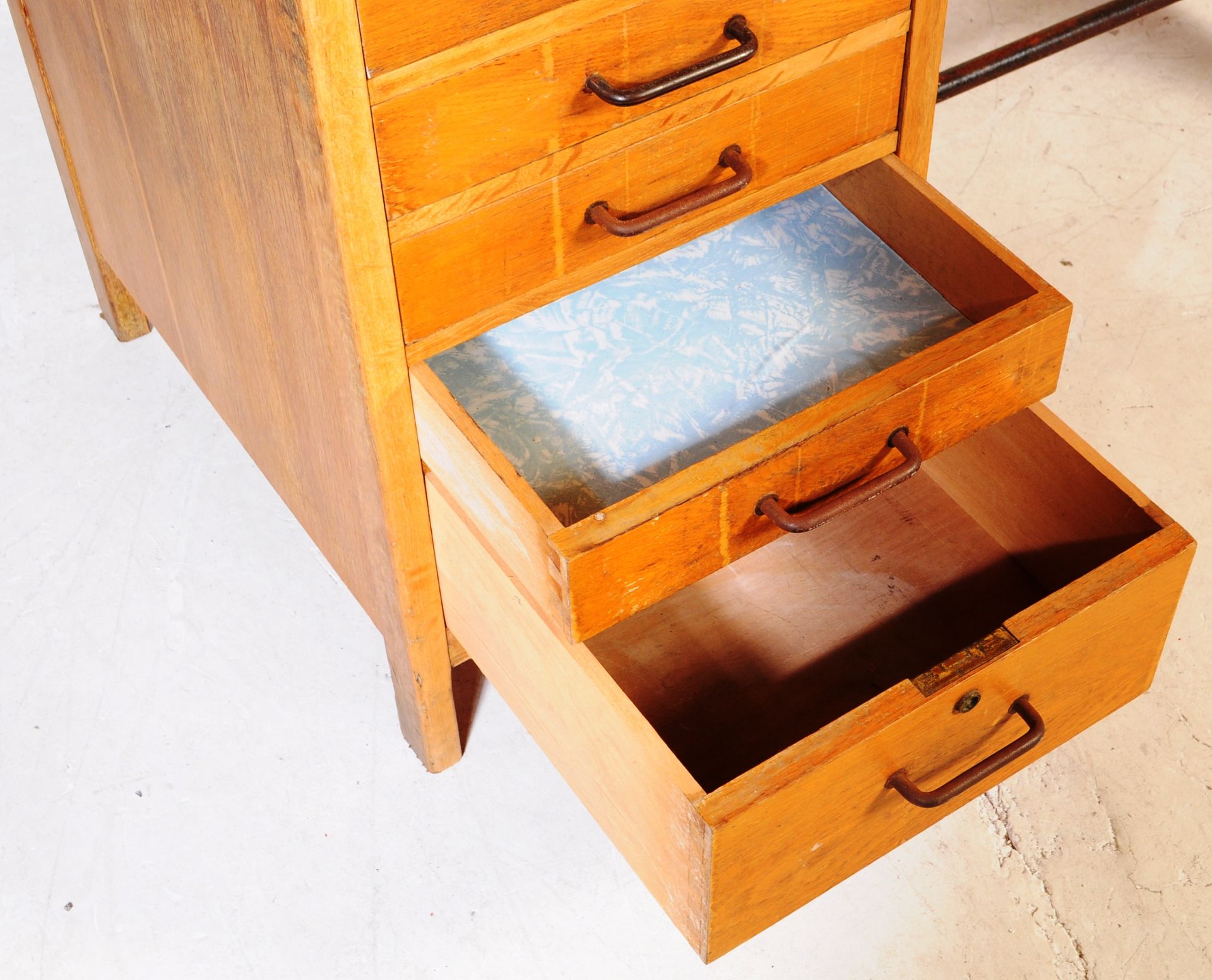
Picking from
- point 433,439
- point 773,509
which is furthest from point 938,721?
point 433,439

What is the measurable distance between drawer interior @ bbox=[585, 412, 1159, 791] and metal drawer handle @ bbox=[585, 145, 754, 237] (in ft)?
1.13

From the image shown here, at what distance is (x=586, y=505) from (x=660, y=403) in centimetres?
13

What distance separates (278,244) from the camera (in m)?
1.13

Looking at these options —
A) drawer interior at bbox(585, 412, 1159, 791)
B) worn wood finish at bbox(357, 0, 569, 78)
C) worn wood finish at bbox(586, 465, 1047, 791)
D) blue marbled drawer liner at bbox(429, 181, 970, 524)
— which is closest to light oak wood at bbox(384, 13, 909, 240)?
worn wood finish at bbox(357, 0, 569, 78)

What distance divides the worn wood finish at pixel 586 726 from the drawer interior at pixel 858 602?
0.14 metres

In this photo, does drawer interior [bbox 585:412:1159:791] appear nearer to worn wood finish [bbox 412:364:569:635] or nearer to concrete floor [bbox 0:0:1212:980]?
concrete floor [bbox 0:0:1212:980]

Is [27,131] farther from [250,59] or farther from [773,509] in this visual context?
[773,509]

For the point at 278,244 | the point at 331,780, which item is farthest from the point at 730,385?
the point at 331,780

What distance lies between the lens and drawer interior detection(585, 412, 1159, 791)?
1.34 m

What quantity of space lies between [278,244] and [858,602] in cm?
63

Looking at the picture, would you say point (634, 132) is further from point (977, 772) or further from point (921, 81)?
point (977, 772)

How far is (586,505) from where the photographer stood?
1184 millimetres

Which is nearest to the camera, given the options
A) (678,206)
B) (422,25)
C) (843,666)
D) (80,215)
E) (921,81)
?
(422,25)

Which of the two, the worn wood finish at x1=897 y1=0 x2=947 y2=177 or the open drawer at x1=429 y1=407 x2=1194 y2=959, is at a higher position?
the worn wood finish at x1=897 y1=0 x2=947 y2=177
